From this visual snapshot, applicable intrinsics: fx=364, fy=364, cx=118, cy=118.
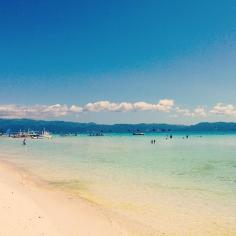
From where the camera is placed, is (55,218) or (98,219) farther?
(98,219)

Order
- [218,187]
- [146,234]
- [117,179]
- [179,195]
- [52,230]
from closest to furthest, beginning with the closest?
[52,230] → [146,234] → [179,195] → [218,187] → [117,179]

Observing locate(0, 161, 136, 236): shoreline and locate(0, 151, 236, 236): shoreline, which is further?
locate(0, 151, 236, 236): shoreline

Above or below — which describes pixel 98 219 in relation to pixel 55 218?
below

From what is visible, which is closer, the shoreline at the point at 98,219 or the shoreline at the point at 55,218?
the shoreline at the point at 55,218

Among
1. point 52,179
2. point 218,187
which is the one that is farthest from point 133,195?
point 52,179

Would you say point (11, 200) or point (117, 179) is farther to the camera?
point (117, 179)

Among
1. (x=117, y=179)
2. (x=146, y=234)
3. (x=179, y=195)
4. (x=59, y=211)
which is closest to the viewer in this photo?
(x=146, y=234)

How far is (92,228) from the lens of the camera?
13117 millimetres

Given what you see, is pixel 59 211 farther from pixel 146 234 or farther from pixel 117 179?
pixel 117 179

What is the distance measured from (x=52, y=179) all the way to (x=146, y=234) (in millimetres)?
14778

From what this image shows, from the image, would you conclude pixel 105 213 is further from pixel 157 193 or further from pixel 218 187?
pixel 218 187

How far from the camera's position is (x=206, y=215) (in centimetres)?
1557

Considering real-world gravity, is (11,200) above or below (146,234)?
above

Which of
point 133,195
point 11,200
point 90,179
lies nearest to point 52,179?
point 90,179
